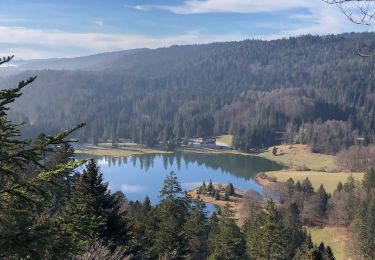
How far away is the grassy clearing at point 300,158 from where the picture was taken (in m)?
105

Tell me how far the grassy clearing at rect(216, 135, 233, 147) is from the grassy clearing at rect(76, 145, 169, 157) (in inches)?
994

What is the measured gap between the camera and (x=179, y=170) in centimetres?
10188

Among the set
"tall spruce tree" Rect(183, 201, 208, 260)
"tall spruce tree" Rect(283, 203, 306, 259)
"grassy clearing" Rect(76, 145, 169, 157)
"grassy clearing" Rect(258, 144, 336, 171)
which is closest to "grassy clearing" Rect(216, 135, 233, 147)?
"grassy clearing" Rect(258, 144, 336, 171)

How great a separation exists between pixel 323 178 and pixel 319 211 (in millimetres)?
28243

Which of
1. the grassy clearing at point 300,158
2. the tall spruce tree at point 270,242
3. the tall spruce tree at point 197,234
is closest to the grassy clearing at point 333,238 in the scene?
the tall spruce tree at point 197,234

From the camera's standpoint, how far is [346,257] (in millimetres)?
40375

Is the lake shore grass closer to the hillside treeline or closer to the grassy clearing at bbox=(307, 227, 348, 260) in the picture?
the grassy clearing at bbox=(307, 227, 348, 260)

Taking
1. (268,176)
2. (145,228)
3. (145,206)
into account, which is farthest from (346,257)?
(268,176)

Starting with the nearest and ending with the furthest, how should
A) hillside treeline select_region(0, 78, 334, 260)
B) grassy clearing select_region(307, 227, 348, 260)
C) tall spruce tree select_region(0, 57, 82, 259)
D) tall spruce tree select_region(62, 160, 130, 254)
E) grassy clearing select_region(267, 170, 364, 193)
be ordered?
tall spruce tree select_region(0, 57, 82, 259), hillside treeline select_region(0, 78, 334, 260), tall spruce tree select_region(62, 160, 130, 254), grassy clearing select_region(307, 227, 348, 260), grassy clearing select_region(267, 170, 364, 193)

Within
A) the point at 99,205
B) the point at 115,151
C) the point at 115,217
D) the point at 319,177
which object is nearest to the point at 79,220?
the point at 99,205

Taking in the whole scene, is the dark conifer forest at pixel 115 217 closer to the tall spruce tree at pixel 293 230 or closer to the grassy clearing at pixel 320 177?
the tall spruce tree at pixel 293 230

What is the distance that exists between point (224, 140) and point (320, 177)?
7671cm

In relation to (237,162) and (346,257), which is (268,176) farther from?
(346,257)

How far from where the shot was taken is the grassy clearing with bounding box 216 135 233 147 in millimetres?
150825
